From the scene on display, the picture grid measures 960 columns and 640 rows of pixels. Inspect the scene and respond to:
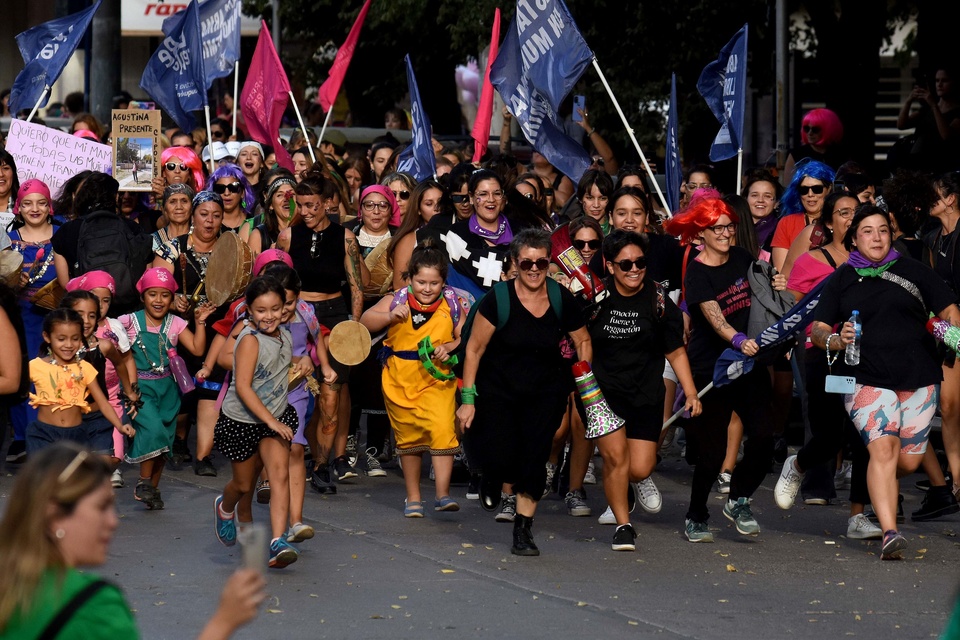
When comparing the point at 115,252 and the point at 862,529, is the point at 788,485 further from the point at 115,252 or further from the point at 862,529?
the point at 115,252

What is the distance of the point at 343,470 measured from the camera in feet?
35.2

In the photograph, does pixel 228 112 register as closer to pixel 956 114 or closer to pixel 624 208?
pixel 956 114

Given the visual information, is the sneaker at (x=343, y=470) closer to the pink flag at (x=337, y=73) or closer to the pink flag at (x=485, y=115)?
the pink flag at (x=485, y=115)

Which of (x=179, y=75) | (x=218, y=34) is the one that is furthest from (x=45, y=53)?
(x=218, y=34)

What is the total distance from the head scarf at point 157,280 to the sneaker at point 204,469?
118 centimetres

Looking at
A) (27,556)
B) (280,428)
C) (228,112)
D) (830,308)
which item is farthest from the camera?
(228,112)

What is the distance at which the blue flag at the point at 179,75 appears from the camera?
14.9m

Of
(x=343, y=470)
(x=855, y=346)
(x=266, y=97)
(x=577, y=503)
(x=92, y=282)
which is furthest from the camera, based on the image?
(x=266, y=97)

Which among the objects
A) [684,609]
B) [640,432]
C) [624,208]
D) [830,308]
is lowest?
[684,609]

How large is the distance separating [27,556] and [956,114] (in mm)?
12809

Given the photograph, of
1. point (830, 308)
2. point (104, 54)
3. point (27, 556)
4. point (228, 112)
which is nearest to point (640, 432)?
point (830, 308)

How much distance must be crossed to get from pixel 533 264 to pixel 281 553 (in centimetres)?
192

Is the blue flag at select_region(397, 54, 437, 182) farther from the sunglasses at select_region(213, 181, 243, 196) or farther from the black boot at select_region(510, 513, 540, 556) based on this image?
the black boot at select_region(510, 513, 540, 556)

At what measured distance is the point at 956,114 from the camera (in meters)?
14.8
